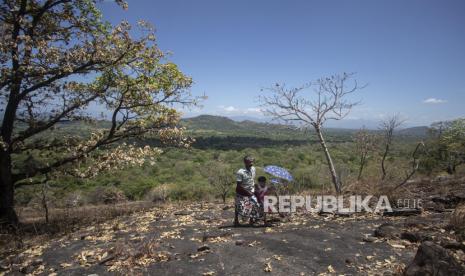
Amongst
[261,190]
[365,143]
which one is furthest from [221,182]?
[261,190]

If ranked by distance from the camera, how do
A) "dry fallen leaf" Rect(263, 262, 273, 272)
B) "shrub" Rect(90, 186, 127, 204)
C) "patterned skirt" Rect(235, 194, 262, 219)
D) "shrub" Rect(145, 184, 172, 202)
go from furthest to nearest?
"shrub" Rect(145, 184, 172, 202) → "shrub" Rect(90, 186, 127, 204) → "patterned skirt" Rect(235, 194, 262, 219) → "dry fallen leaf" Rect(263, 262, 273, 272)

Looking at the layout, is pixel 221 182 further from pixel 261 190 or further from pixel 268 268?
pixel 268 268

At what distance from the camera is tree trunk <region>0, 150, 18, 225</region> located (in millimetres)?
12148

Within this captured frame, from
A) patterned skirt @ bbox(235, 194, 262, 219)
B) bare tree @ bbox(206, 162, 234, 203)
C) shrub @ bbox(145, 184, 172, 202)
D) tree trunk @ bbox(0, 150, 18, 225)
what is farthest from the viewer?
shrub @ bbox(145, 184, 172, 202)

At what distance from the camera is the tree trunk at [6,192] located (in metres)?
12.1

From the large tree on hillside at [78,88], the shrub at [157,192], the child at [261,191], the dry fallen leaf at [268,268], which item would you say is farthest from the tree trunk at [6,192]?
the shrub at [157,192]

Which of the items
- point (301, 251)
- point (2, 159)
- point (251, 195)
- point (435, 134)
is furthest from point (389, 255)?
point (435, 134)

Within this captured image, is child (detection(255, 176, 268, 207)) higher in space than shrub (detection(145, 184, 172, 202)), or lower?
higher

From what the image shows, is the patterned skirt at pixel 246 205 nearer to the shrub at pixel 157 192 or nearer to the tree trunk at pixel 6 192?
the tree trunk at pixel 6 192

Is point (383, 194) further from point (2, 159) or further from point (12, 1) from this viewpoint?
point (12, 1)

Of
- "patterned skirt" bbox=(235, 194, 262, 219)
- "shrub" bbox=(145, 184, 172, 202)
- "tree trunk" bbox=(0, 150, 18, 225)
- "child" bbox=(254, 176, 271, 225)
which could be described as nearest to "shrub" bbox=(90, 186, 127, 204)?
"shrub" bbox=(145, 184, 172, 202)

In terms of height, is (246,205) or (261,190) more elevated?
(261,190)

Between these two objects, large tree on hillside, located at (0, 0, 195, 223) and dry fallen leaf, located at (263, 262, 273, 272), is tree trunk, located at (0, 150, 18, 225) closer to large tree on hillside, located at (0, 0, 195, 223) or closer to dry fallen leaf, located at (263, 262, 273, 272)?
large tree on hillside, located at (0, 0, 195, 223)

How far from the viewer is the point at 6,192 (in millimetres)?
12359
